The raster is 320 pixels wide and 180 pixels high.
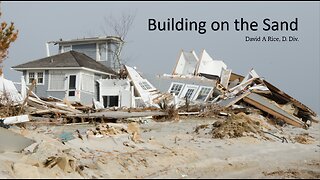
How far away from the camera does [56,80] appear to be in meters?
27.4

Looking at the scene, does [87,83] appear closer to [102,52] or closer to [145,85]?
[145,85]

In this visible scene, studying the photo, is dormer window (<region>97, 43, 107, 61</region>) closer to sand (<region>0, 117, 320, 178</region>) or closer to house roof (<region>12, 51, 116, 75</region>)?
house roof (<region>12, 51, 116, 75</region>)

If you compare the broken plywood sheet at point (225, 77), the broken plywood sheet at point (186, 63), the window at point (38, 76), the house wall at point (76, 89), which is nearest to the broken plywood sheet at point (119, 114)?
the house wall at point (76, 89)

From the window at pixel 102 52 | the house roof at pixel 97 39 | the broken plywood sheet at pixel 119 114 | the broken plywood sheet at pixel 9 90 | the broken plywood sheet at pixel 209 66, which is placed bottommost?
the broken plywood sheet at pixel 119 114

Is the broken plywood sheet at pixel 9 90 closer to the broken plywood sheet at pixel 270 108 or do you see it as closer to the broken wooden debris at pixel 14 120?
the broken wooden debris at pixel 14 120

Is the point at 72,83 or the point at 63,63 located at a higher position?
the point at 63,63

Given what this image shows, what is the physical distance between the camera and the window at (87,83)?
27.1 m

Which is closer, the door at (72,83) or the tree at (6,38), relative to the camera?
the tree at (6,38)

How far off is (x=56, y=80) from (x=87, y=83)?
78.3 inches

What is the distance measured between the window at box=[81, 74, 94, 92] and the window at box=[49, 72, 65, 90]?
133 cm

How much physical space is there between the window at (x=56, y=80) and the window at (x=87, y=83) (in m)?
1.33

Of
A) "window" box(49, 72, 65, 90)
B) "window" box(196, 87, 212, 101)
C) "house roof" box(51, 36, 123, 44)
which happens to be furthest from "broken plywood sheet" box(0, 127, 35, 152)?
"house roof" box(51, 36, 123, 44)

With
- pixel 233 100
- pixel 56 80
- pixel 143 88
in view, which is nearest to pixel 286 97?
pixel 233 100

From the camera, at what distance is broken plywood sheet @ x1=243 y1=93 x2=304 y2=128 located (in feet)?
66.6
